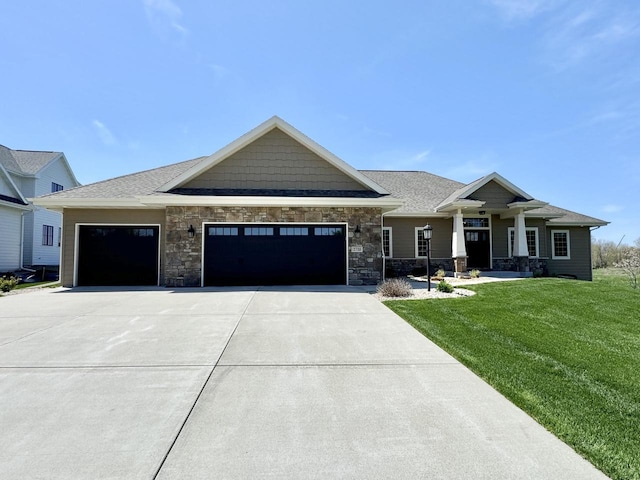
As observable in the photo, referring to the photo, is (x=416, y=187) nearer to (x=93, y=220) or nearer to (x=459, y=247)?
(x=459, y=247)

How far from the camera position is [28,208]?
64.9 ft

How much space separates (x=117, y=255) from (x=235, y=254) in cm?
470

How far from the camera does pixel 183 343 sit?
214 inches

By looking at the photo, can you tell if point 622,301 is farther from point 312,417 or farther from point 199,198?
point 199,198

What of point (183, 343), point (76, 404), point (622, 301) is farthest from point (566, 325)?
point (76, 404)

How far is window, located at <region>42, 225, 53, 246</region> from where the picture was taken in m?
22.8

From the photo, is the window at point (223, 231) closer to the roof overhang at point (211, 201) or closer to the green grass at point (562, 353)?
the roof overhang at point (211, 201)

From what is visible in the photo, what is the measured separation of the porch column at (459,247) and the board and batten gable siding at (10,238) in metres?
23.5

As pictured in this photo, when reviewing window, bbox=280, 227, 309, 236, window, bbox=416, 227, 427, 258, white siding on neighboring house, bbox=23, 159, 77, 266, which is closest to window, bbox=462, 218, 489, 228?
window, bbox=416, 227, 427, 258

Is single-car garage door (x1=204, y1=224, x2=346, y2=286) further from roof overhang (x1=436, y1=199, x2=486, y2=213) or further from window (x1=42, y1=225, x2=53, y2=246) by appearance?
window (x1=42, y1=225, x2=53, y2=246)

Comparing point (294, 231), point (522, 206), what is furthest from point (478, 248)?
point (294, 231)

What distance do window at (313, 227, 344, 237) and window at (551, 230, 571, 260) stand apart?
41.3 ft

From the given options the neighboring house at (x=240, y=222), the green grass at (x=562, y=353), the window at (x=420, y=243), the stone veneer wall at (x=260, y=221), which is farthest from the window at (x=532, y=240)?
the stone veneer wall at (x=260, y=221)

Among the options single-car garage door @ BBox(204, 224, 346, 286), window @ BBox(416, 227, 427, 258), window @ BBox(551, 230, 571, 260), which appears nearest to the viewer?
single-car garage door @ BBox(204, 224, 346, 286)
